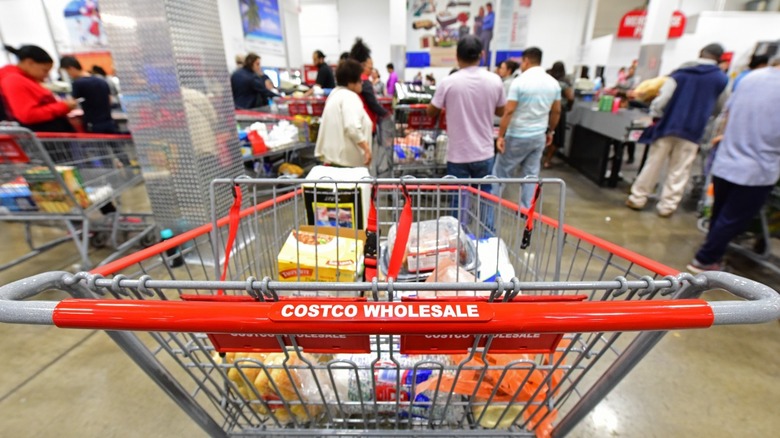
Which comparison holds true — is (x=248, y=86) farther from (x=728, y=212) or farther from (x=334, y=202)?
(x=728, y=212)

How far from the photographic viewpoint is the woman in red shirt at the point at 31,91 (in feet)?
9.82

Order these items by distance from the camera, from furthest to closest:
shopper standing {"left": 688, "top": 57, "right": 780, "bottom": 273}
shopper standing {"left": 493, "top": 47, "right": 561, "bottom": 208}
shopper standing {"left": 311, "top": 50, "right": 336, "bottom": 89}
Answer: shopper standing {"left": 311, "top": 50, "right": 336, "bottom": 89} → shopper standing {"left": 493, "top": 47, "right": 561, "bottom": 208} → shopper standing {"left": 688, "top": 57, "right": 780, "bottom": 273}

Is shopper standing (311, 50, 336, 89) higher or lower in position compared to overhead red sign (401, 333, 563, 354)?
higher

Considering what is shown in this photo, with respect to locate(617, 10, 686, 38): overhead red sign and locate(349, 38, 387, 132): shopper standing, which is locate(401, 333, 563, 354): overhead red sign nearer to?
locate(349, 38, 387, 132): shopper standing

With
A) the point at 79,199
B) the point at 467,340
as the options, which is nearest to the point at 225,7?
the point at 79,199

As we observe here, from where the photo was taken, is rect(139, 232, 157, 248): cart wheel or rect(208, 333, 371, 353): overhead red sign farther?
rect(139, 232, 157, 248): cart wheel

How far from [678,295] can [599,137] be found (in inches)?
205

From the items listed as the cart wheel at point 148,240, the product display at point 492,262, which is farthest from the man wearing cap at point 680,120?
the cart wheel at point 148,240

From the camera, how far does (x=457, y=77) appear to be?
281 cm

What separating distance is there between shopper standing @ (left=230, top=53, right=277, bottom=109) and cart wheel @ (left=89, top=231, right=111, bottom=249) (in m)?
2.69

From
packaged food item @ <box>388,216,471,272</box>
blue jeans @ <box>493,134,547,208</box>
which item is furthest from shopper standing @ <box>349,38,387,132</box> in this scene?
packaged food item @ <box>388,216,471,272</box>

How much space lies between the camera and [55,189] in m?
2.54

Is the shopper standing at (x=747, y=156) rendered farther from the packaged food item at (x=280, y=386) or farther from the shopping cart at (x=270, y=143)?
the shopping cart at (x=270, y=143)

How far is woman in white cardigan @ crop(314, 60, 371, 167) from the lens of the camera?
2.93 meters
